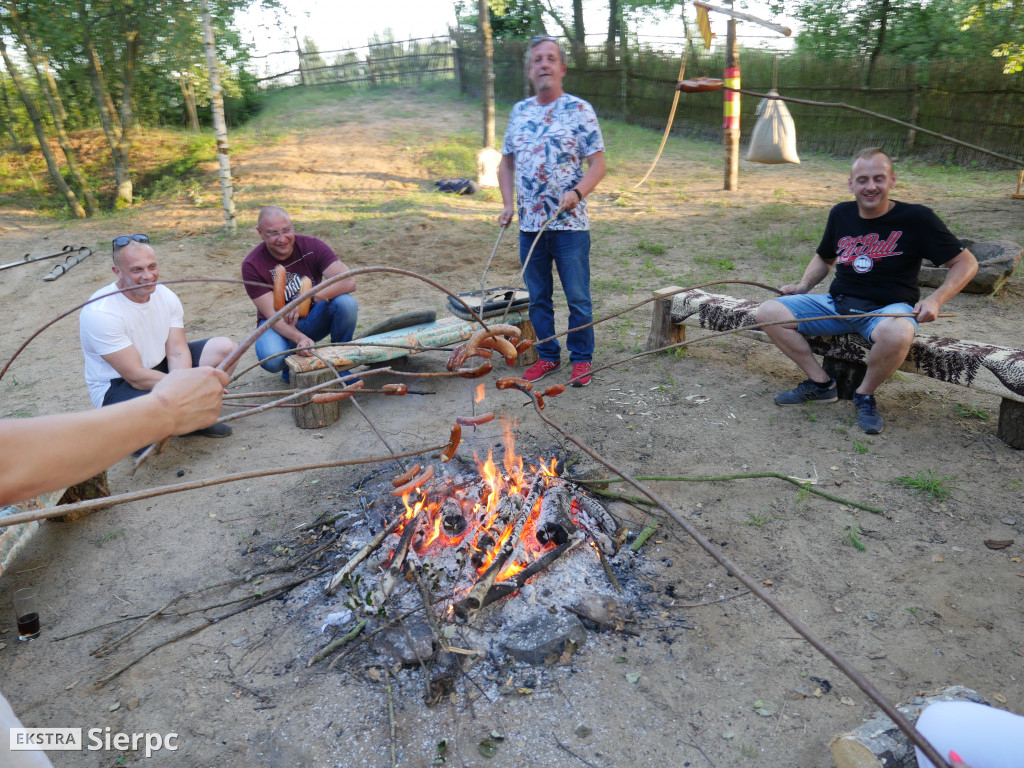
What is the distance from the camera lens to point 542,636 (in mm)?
2500

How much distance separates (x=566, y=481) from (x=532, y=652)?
1.07m

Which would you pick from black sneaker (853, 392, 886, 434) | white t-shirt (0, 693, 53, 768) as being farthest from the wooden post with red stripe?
white t-shirt (0, 693, 53, 768)

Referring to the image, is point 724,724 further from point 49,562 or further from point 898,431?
point 49,562

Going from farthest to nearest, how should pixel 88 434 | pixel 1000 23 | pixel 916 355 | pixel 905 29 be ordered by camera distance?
pixel 905 29 < pixel 1000 23 < pixel 916 355 < pixel 88 434

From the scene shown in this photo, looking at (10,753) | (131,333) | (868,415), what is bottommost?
(868,415)

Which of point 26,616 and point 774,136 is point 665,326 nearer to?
point 26,616

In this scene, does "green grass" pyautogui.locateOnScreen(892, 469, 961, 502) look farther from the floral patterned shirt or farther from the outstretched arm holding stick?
the outstretched arm holding stick

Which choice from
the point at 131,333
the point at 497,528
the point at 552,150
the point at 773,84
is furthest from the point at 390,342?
the point at 773,84

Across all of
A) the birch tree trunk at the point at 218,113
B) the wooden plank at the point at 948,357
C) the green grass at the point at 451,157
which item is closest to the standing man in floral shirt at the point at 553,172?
the wooden plank at the point at 948,357

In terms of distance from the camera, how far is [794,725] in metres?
2.16

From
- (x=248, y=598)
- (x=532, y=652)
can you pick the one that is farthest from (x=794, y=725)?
(x=248, y=598)

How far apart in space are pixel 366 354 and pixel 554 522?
2.22m

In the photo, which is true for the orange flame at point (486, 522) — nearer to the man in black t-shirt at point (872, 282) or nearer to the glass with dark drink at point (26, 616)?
the glass with dark drink at point (26, 616)

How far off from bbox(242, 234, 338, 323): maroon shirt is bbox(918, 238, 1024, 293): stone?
5030mm
